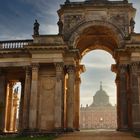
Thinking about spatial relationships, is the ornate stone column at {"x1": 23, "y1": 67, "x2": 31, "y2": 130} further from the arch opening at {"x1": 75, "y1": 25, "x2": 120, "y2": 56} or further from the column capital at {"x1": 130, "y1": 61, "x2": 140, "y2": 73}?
the column capital at {"x1": 130, "y1": 61, "x2": 140, "y2": 73}

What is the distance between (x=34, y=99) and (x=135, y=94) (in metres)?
12.8

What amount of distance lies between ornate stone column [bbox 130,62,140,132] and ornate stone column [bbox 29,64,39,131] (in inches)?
481

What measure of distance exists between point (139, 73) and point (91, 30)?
32.3 feet

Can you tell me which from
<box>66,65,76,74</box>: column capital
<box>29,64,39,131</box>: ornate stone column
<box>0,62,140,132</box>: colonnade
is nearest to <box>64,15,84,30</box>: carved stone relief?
<box>66,65,76,74</box>: column capital

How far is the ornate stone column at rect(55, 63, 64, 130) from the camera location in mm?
40541

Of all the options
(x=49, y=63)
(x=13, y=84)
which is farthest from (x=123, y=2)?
(x=13, y=84)

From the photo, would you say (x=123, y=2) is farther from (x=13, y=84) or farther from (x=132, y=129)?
(x=13, y=84)

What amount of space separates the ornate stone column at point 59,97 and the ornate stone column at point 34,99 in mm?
2792

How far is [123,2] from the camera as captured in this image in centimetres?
4606

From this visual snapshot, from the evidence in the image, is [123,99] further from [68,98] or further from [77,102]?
[77,102]

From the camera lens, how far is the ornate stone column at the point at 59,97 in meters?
40.5

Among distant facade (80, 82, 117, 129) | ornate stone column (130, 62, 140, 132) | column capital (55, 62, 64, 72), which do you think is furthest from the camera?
distant facade (80, 82, 117, 129)

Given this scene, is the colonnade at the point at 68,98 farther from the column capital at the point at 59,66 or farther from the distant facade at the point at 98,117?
the distant facade at the point at 98,117

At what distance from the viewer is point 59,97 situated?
1633 inches
